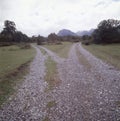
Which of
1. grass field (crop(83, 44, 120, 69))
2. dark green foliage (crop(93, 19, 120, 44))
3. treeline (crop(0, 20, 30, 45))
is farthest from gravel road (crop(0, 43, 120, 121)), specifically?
treeline (crop(0, 20, 30, 45))

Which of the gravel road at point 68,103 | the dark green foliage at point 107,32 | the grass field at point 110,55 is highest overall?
the dark green foliage at point 107,32

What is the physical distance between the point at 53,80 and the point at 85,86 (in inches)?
152

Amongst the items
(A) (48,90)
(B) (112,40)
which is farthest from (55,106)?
(B) (112,40)

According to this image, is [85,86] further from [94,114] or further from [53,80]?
[94,114]

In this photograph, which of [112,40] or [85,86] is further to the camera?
[112,40]

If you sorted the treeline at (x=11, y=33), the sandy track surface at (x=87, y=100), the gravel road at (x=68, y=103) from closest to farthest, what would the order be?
the sandy track surface at (x=87, y=100) → the gravel road at (x=68, y=103) → the treeline at (x=11, y=33)

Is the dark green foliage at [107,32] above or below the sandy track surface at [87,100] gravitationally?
above

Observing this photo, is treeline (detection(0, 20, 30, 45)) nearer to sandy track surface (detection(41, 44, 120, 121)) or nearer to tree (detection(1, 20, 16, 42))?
tree (detection(1, 20, 16, 42))

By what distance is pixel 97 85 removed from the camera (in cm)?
1402

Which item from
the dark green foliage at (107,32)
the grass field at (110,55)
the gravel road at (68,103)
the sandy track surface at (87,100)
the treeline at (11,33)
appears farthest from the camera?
the treeline at (11,33)

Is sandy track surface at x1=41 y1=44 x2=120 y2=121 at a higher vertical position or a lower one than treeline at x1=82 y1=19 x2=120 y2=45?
lower

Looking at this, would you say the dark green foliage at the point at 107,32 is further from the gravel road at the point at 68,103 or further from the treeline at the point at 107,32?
the gravel road at the point at 68,103

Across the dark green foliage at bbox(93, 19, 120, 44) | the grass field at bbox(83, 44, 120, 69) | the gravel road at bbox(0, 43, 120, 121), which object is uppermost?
the dark green foliage at bbox(93, 19, 120, 44)

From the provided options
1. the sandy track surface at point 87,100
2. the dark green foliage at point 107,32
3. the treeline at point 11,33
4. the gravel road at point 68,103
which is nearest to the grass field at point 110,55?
the sandy track surface at point 87,100
